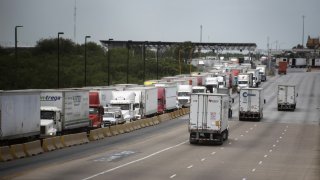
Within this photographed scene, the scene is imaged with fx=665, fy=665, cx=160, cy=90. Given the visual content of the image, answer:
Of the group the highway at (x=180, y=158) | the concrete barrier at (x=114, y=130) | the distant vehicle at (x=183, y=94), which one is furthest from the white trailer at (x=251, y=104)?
the concrete barrier at (x=114, y=130)

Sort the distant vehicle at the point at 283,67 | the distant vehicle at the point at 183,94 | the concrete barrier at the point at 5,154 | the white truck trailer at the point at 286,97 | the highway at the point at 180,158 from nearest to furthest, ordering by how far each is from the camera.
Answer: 1. the highway at the point at 180,158
2. the concrete barrier at the point at 5,154
3. the white truck trailer at the point at 286,97
4. the distant vehicle at the point at 183,94
5. the distant vehicle at the point at 283,67

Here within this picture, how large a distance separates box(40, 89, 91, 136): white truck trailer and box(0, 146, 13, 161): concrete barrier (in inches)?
269

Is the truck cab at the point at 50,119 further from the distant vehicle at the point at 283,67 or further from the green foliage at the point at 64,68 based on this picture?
the distant vehicle at the point at 283,67

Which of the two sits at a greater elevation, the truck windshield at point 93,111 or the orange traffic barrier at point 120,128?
the truck windshield at point 93,111

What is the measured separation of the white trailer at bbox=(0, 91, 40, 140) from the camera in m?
35.5

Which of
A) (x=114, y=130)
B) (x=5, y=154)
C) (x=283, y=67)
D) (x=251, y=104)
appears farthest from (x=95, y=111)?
(x=283, y=67)

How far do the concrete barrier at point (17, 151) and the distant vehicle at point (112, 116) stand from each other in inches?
720

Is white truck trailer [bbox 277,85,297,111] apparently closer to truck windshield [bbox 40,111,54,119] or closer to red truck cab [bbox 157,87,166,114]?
red truck cab [bbox 157,87,166,114]

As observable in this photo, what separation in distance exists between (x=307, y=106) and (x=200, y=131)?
51.8m

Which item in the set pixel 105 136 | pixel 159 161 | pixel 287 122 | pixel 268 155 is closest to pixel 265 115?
pixel 287 122

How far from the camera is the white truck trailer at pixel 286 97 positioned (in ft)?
277

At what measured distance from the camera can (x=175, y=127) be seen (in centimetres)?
6247

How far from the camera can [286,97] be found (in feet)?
279

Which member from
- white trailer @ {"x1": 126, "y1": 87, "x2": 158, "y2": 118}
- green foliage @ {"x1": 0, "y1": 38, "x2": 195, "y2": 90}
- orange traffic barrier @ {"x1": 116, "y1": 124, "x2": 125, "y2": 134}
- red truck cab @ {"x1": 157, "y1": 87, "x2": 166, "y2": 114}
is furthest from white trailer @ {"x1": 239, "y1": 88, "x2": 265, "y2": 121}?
green foliage @ {"x1": 0, "y1": 38, "x2": 195, "y2": 90}
